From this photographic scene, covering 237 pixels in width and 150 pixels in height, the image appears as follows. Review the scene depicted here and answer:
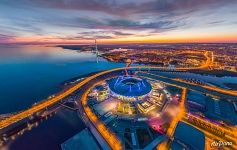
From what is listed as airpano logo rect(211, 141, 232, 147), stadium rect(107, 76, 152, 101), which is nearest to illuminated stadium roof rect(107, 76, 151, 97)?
stadium rect(107, 76, 152, 101)

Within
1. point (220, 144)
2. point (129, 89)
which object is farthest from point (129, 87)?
point (220, 144)

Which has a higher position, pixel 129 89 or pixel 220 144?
pixel 129 89

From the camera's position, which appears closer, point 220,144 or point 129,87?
point 220,144

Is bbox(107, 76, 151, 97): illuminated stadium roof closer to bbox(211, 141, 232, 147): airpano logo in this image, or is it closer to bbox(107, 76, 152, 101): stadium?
bbox(107, 76, 152, 101): stadium

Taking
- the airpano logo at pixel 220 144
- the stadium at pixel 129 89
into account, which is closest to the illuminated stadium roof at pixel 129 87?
the stadium at pixel 129 89

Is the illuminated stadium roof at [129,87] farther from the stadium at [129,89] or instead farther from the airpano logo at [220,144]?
the airpano logo at [220,144]

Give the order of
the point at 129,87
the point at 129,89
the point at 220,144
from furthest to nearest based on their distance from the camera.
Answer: the point at 129,87, the point at 129,89, the point at 220,144

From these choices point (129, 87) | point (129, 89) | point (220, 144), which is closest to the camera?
point (220, 144)

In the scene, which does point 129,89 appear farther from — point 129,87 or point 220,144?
point 220,144
